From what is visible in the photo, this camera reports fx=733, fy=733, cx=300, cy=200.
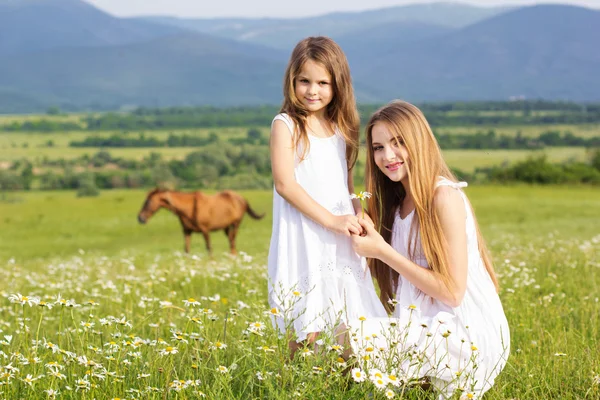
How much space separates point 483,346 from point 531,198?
3574 centimetres

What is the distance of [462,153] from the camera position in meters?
105

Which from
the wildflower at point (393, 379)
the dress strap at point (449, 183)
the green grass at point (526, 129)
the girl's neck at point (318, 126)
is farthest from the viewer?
the green grass at point (526, 129)

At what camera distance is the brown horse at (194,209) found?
52.8ft

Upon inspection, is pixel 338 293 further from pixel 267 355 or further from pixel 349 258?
pixel 267 355

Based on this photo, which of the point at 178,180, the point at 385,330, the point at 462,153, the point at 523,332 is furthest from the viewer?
the point at 462,153

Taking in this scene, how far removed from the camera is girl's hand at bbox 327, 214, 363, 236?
409 centimetres

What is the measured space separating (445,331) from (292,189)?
47.8 inches

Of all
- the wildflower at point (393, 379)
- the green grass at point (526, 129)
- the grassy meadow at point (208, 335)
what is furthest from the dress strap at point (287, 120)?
the green grass at point (526, 129)

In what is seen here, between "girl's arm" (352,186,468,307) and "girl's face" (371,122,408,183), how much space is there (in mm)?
264

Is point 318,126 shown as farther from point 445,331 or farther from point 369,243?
point 445,331

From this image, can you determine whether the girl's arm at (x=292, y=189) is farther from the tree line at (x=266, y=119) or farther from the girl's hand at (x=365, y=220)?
the tree line at (x=266, y=119)

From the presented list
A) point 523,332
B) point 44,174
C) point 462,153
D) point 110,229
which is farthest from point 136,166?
point 523,332

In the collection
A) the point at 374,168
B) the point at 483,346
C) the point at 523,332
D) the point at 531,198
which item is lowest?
the point at 531,198

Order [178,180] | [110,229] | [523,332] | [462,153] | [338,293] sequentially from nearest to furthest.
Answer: [338,293]
[523,332]
[110,229]
[178,180]
[462,153]
